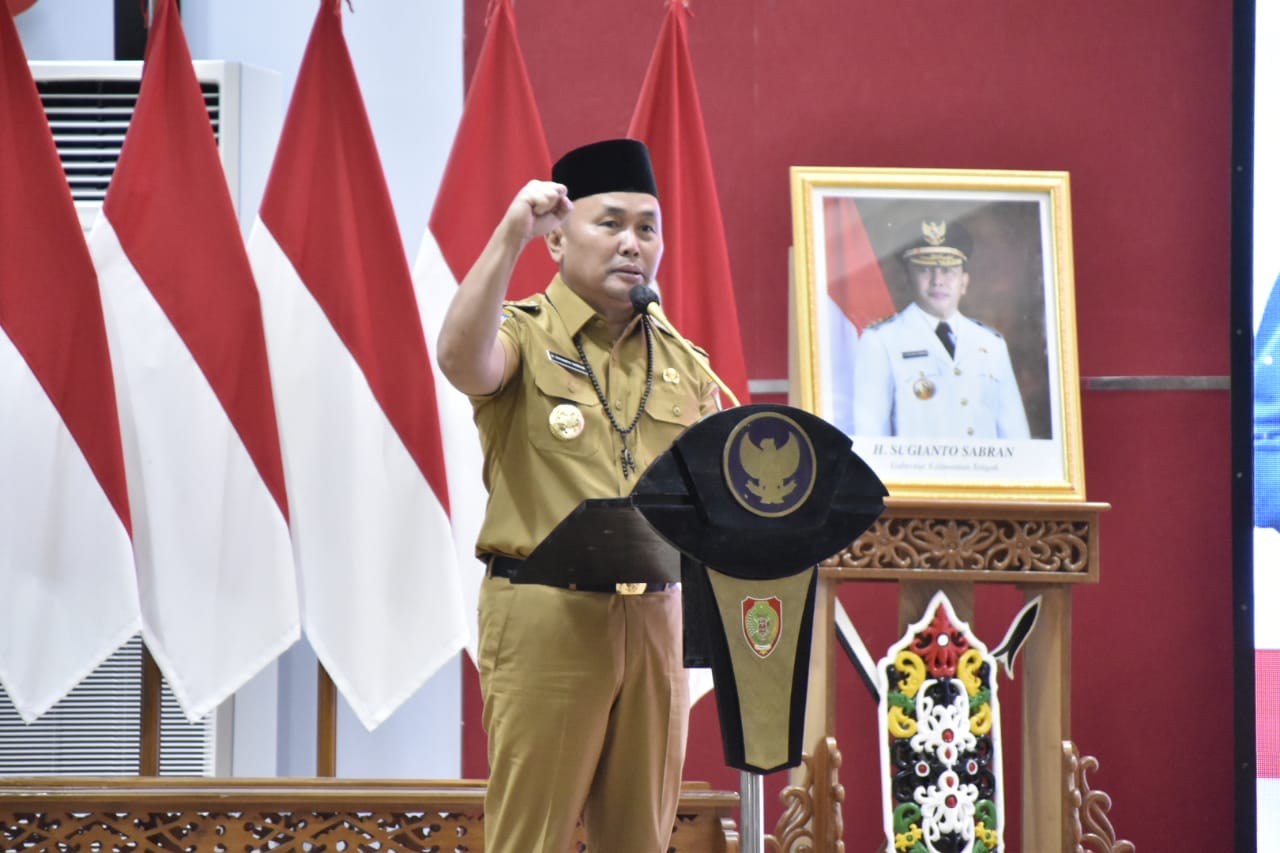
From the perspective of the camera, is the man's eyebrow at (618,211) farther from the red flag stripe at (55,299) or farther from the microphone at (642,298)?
the red flag stripe at (55,299)

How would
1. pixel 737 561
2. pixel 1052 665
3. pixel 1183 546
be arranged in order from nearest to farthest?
pixel 737 561
pixel 1052 665
pixel 1183 546

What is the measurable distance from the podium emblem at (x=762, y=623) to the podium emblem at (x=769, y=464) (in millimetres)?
102

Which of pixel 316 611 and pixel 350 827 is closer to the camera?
pixel 350 827

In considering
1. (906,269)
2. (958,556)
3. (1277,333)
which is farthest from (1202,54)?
(958,556)

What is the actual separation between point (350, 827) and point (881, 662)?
1.09 m

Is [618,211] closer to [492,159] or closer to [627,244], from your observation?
[627,244]

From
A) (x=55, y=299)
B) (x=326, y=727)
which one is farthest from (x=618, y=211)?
(x=326, y=727)

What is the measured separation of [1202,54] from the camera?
3234mm

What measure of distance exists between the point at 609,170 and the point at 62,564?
59.6 inches

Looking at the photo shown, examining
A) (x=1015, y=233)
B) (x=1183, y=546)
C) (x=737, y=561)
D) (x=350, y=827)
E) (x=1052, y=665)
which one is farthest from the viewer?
(x=1183, y=546)

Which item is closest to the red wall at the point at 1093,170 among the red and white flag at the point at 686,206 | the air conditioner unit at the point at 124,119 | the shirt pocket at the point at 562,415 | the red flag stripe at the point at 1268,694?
the red flag stripe at the point at 1268,694

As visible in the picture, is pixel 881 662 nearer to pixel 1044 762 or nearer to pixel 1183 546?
pixel 1044 762

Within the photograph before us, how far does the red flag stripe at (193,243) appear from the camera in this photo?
2715mm

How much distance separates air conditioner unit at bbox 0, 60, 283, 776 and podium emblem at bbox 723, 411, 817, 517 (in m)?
1.97
